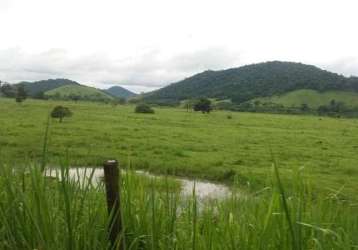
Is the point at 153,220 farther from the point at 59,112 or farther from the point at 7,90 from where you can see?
the point at 7,90

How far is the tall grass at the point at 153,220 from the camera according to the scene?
2844 mm

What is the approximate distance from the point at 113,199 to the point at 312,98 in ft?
525

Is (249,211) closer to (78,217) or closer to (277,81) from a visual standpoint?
(78,217)

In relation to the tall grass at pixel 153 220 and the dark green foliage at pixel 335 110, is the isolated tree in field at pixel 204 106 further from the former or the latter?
the tall grass at pixel 153 220

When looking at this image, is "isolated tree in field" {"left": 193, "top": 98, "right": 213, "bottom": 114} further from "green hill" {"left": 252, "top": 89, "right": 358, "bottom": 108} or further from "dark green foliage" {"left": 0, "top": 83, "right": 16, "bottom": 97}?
"green hill" {"left": 252, "top": 89, "right": 358, "bottom": 108}

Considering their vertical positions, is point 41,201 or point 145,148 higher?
point 41,201

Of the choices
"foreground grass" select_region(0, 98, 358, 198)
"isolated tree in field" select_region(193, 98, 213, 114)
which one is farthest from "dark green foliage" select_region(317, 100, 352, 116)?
"foreground grass" select_region(0, 98, 358, 198)

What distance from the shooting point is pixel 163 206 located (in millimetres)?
3760

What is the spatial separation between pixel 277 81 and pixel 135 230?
198341mm

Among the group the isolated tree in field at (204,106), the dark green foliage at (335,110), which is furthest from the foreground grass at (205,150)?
the dark green foliage at (335,110)

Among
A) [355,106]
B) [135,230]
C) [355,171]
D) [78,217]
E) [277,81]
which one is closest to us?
[78,217]

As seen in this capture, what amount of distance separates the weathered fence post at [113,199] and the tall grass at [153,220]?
77mm

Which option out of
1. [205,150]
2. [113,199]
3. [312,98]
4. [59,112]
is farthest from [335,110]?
[113,199]

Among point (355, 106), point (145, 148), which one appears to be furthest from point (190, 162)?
point (355, 106)
